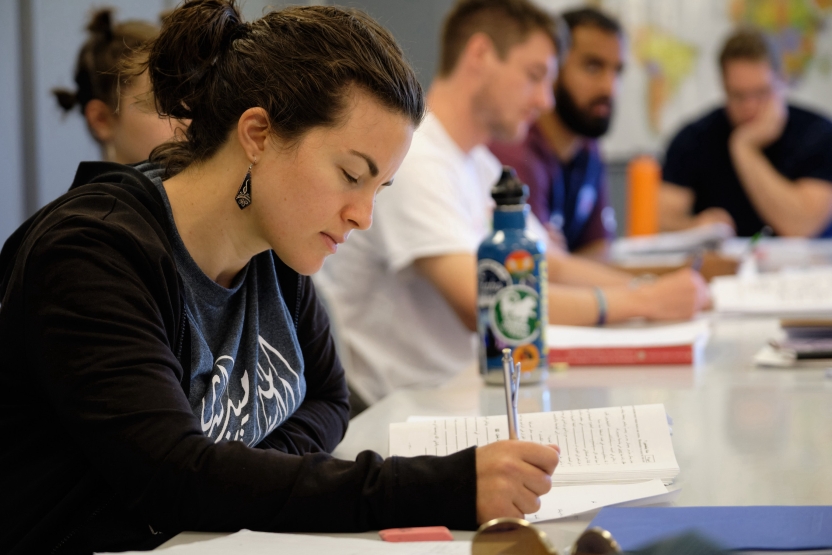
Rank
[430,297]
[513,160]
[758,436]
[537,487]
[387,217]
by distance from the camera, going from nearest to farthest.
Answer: [537,487] → [758,436] → [387,217] → [430,297] → [513,160]

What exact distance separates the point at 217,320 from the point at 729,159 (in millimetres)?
3268

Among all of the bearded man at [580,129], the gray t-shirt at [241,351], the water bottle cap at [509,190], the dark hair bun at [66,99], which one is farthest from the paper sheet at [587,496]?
the bearded man at [580,129]

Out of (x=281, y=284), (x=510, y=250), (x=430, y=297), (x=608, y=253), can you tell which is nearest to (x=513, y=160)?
(x=608, y=253)

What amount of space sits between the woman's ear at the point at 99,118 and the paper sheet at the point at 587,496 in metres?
1.05

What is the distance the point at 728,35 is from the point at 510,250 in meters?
3.50

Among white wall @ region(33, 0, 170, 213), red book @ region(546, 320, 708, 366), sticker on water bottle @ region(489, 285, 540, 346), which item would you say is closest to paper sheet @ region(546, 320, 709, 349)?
red book @ region(546, 320, 708, 366)

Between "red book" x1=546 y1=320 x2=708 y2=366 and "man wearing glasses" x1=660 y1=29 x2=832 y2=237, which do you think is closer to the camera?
"red book" x1=546 y1=320 x2=708 y2=366

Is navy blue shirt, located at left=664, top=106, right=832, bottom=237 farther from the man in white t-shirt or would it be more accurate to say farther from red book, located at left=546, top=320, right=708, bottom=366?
red book, located at left=546, top=320, right=708, bottom=366

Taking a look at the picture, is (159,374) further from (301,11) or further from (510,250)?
(510,250)

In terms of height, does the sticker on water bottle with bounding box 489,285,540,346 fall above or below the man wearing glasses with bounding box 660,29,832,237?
below

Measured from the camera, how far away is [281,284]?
1020 millimetres

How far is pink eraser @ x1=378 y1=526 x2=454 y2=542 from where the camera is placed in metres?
0.64

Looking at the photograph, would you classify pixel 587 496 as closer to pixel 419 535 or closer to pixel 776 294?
pixel 419 535

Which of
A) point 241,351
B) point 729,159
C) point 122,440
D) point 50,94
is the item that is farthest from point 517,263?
point 729,159
